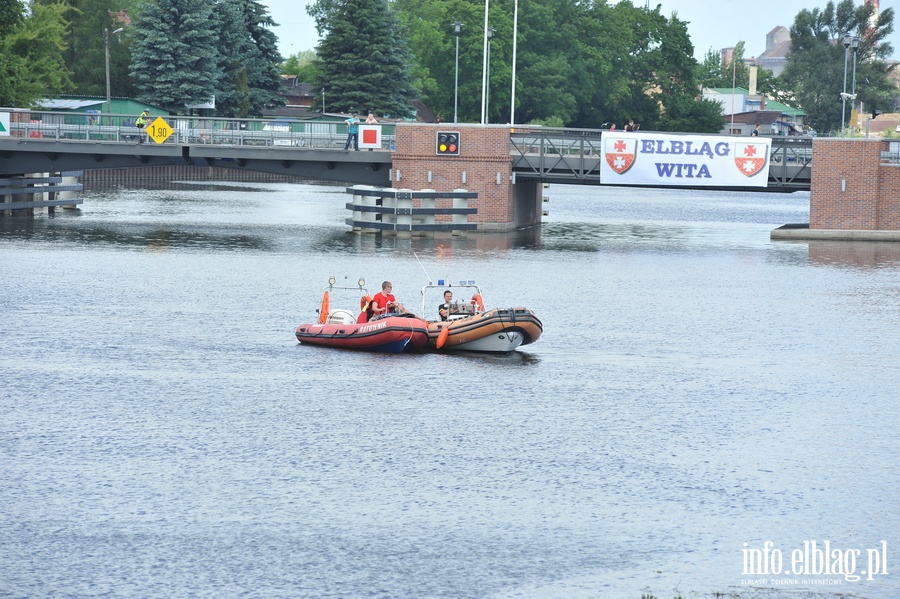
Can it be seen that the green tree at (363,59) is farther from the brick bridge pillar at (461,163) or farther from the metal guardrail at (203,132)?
the brick bridge pillar at (461,163)

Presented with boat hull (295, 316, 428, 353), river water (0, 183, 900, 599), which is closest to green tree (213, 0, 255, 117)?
river water (0, 183, 900, 599)

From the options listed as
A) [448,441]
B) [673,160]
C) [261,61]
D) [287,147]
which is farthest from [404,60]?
[448,441]

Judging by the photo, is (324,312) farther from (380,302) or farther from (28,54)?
(28,54)

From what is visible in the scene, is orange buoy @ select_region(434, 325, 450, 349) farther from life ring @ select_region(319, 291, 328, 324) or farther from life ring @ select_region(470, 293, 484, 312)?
life ring @ select_region(319, 291, 328, 324)

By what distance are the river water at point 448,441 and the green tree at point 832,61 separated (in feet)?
439

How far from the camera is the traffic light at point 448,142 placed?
211 ft

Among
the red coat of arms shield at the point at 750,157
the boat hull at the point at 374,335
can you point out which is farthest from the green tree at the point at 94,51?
the boat hull at the point at 374,335

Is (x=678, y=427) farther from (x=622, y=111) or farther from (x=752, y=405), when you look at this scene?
(x=622, y=111)

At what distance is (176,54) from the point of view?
106m

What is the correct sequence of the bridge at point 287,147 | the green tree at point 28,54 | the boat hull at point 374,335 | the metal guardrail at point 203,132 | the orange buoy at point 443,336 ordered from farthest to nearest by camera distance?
the green tree at point 28,54 → the metal guardrail at point 203,132 → the bridge at point 287,147 → the orange buoy at point 443,336 → the boat hull at point 374,335

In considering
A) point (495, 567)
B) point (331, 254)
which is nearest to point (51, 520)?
point (495, 567)

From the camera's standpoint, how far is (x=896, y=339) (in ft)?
119

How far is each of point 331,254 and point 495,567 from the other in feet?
120

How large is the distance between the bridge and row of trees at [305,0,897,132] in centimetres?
4498
